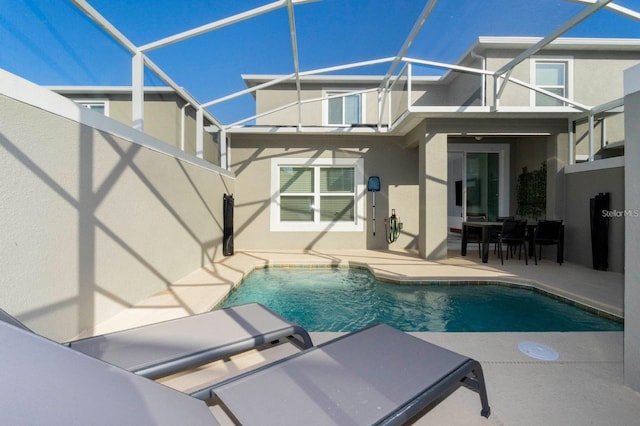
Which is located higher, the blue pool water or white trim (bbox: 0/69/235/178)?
white trim (bbox: 0/69/235/178)

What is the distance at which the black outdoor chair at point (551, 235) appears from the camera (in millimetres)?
6133

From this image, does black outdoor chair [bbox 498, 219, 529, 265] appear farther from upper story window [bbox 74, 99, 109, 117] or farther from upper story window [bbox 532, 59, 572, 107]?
upper story window [bbox 74, 99, 109, 117]

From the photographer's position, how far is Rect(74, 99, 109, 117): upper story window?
303 cm

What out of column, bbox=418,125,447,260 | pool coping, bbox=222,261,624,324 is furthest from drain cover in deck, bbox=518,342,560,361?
column, bbox=418,125,447,260

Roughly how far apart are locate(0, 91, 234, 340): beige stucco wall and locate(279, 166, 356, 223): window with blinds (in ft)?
13.0

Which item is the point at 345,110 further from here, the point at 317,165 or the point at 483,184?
Answer: the point at 483,184

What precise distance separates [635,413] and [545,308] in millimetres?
2693

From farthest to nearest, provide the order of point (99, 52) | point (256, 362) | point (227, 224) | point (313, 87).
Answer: point (313, 87) → point (227, 224) → point (99, 52) → point (256, 362)

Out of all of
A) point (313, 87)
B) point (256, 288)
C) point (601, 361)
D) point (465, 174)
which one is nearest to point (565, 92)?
point (465, 174)

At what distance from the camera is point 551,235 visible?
6203mm

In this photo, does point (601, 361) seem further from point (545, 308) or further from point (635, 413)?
point (545, 308)

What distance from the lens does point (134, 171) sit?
3.84 meters

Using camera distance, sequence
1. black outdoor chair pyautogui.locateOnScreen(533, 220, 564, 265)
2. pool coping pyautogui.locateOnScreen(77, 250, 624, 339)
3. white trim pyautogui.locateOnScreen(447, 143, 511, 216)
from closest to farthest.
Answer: pool coping pyautogui.locateOnScreen(77, 250, 624, 339) < black outdoor chair pyautogui.locateOnScreen(533, 220, 564, 265) < white trim pyautogui.locateOnScreen(447, 143, 511, 216)

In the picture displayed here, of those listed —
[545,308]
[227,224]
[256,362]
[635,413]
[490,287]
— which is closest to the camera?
[635,413]
